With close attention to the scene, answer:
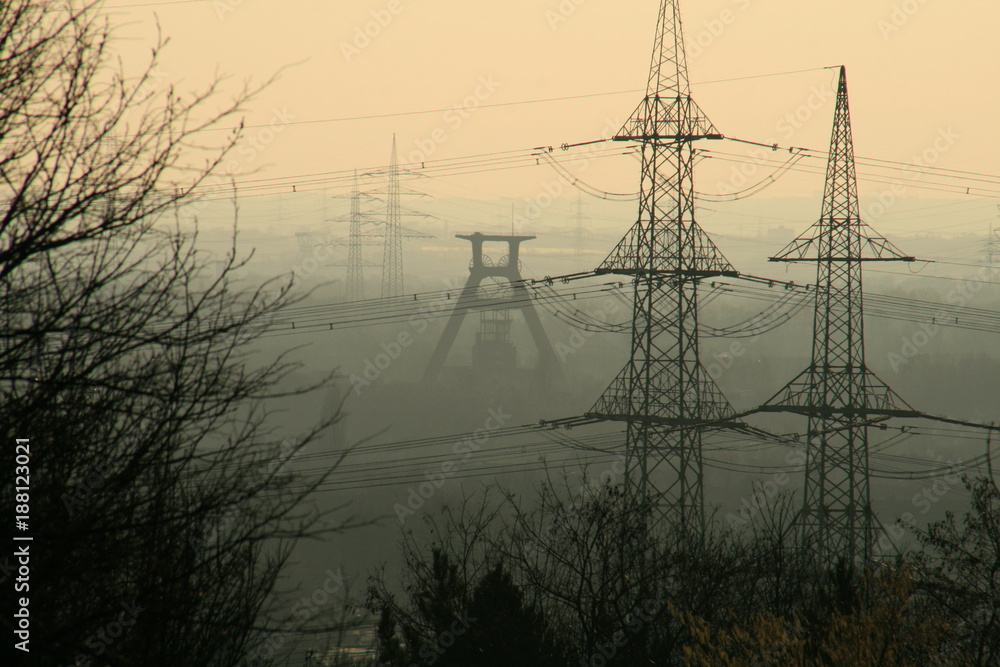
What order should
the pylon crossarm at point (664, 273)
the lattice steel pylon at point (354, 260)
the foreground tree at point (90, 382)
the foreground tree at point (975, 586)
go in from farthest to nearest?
1. the lattice steel pylon at point (354, 260)
2. the pylon crossarm at point (664, 273)
3. the foreground tree at point (975, 586)
4. the foreground tree at point (90, 382)

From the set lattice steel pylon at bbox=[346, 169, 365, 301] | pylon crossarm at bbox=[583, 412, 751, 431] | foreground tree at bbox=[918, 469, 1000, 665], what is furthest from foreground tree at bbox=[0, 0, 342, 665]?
lattice steel pylon at bbox=[346, 169, 365, 301]

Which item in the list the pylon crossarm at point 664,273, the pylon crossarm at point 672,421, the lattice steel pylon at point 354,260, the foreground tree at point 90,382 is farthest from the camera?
the lattice steel pylon at point 354,260

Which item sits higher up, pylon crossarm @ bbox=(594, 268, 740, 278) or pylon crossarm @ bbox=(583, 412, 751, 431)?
pylon crossarm @ bbox=(594, 268, 740, 278)

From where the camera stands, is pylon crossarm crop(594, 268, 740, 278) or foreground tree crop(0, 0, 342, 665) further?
pylon crossarm crop(594, 268, 740, 278)

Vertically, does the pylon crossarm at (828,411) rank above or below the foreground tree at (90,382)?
below

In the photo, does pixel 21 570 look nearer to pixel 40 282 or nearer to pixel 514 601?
pixel 40 282

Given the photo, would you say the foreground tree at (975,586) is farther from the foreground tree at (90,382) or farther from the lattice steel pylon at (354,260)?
the lattice steel pylon at (354,260)

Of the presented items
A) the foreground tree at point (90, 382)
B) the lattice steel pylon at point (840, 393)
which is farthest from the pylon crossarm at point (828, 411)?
the foreground tree at point (90, 382)

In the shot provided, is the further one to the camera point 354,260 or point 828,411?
point 354,260

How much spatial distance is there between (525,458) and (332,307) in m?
23.4

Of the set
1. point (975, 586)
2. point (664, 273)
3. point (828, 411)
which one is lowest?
point (975, 586)

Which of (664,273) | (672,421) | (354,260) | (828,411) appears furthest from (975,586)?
(354,260)

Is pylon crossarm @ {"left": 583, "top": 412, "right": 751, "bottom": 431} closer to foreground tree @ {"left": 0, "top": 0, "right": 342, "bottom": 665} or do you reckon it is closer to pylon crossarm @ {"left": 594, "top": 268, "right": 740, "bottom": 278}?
pylon crossarm @ {"left": 594, "top": 268, "right": 740, "bottom": 278}

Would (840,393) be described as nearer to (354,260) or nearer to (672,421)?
(672,421)
